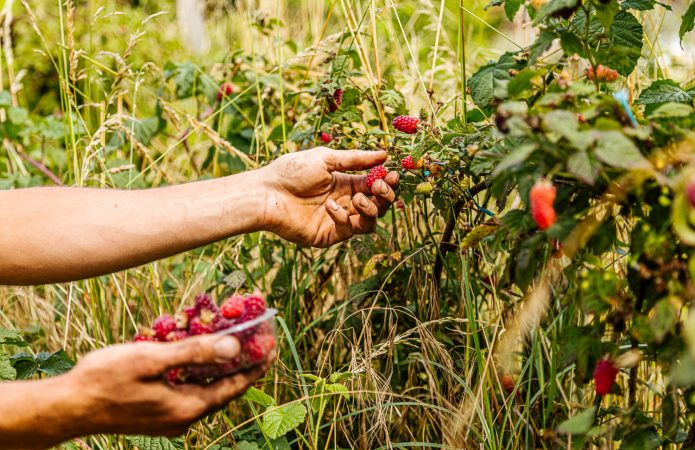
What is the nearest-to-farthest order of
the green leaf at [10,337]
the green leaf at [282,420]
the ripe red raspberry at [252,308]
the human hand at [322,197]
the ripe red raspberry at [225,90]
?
the ripe red raspberry at [252,308] < the green leaf at [282,420] < the green leaf at [10,337] < the human hand at [322,197] < the ripe red raspberry at [225,90]

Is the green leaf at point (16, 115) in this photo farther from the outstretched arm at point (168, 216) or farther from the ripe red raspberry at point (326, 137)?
the ripe red raspberry at point (326, 137)

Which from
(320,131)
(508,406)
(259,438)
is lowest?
(259,438)

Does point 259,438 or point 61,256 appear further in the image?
point 259,438

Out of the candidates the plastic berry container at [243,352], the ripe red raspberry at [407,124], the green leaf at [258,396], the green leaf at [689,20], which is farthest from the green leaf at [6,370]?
the green leaf at [689,20]

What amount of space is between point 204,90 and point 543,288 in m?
1.41

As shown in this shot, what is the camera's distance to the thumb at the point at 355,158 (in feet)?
5.08

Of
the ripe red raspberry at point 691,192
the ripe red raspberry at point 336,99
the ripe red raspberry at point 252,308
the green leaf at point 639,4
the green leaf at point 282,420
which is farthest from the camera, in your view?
the ripe red raspberry at point 336,99

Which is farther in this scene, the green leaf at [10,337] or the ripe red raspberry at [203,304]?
the green leaf at [10,337]

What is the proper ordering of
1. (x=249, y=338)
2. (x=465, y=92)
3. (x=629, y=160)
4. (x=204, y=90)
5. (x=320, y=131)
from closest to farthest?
(x=629, y=160), (x=249, y=338), (x=465, y=92), (x=320, y=131), (x=204, y=90)

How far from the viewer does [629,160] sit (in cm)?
82

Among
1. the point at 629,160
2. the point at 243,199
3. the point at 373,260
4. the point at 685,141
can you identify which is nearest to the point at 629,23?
the point at 685,141

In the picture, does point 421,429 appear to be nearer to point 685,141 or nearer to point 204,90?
point 685,141

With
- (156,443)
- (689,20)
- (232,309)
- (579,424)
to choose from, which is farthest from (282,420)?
(689,20)

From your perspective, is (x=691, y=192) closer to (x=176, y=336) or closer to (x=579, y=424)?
(x=579, y=424)
